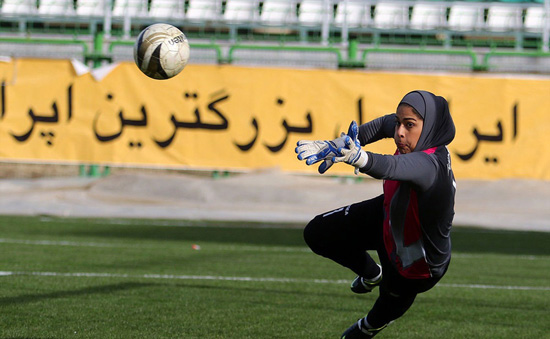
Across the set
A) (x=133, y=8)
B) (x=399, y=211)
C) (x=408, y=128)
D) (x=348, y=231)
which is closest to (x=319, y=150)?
(x=408, y=128)

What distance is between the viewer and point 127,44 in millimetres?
18125

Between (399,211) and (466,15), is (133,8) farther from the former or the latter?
(399,211)

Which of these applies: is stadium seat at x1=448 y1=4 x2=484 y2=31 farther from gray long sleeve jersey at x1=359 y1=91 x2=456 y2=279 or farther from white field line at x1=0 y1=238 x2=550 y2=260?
gray long sleeve jersey at x1=359 y1=91 x2=456 y2=279

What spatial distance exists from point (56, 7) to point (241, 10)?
17.5 ft

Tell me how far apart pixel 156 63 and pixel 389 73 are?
39.0ft

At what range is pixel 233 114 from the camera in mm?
17469

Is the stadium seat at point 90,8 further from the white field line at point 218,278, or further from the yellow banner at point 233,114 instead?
the white field line at point 218,278

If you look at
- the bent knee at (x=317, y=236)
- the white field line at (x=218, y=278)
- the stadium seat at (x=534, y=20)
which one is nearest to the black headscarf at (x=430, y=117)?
the bent knee at (x=317, y=236)

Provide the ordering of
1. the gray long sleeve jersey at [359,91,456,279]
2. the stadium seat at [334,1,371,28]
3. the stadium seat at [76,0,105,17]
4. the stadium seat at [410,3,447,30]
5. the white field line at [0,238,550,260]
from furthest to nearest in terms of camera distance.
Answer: the stadium seat at [410,3,447,30]
the stadium seat at [334,1,371,28]
the stadium seat at [76,0,105,17]
the white field line at [0,238,550,260]
the gray long sleeve jersey at [359,91,456,279]

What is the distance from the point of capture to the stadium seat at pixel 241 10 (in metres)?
23.8

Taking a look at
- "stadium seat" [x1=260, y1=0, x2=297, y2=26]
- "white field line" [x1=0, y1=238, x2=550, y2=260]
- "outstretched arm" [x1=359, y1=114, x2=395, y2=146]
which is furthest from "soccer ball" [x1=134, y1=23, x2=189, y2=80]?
"stadium seat" [x1=260, y1=0, x2=297, y2=26]

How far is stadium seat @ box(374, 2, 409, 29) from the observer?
23.9 metres

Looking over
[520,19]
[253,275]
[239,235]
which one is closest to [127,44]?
[239,235]

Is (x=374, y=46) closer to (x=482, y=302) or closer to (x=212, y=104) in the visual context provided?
(x=212, y=104)
